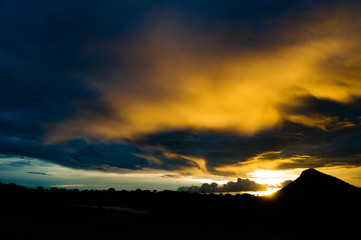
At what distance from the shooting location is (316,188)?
41.8m

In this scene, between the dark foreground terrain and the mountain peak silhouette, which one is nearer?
the dark foreground terrain

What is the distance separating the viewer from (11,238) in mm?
21234

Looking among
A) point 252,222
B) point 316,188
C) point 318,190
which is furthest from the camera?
point 316,188

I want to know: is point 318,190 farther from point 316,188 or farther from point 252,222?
point 252,222

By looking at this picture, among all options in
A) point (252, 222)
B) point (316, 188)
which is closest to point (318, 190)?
point (316, 188)

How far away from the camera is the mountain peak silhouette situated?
129 feet

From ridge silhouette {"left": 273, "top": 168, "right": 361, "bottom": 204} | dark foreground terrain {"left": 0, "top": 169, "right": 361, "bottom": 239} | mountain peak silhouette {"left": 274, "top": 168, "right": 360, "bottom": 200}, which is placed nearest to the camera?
dark foreground terrain {"left": 0, "top": 169, "right": 361, "bottom": 239}

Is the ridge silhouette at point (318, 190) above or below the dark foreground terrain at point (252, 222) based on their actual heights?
above

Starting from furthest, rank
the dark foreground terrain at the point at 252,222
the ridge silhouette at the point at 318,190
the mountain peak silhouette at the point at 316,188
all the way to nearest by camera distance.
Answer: the mountain peak silhouette at the point at 316,188, the ridge silhouette at the point at 318,190, the dark foreground terrain at the point at 252,222

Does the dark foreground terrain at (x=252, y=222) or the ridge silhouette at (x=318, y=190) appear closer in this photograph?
the dark foreground terrain at (x=252, y=222)

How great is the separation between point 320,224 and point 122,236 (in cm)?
2628

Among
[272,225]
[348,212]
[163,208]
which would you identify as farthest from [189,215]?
[348,212]

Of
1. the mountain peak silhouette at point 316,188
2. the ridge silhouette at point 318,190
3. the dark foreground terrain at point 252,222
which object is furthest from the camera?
the mountain peak silhouette at point 316,188

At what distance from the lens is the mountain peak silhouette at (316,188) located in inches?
1550
